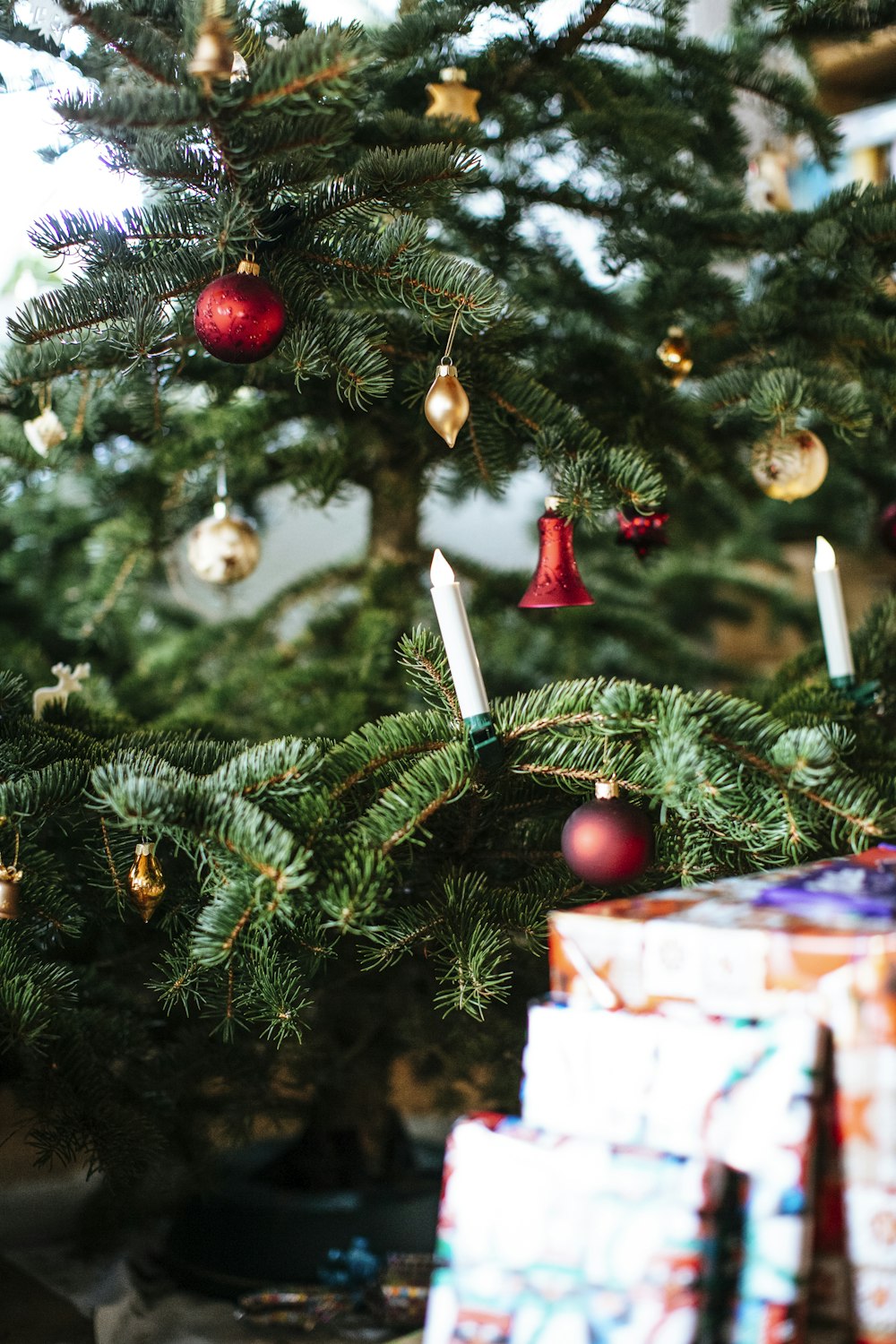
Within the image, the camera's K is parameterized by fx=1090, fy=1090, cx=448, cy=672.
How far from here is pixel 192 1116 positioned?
2.55ft

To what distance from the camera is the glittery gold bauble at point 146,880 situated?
0.54m

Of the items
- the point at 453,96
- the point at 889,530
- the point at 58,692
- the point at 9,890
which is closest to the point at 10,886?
the point at 9,890

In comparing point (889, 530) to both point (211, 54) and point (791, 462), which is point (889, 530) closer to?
point (791, 462)

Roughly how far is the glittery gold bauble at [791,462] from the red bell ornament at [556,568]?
0.19 meters

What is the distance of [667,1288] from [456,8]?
0.72 metres

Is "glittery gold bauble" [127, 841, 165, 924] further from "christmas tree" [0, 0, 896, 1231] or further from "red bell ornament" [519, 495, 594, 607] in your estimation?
"red bell ornament" [519, 495, 594, 607]

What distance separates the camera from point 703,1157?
39 cm

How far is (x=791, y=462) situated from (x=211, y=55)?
0.48 meters

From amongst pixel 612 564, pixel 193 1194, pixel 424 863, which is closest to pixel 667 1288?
pixel 424 863

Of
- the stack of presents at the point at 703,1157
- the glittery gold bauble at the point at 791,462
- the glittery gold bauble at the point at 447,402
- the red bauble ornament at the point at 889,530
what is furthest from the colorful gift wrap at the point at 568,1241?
the red bauble ornament at the point at 889,530

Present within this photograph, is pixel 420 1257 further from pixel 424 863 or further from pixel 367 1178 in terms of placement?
pixel 424 863

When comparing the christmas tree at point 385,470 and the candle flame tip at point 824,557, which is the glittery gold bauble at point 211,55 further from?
the candle flame tip at point 824,557

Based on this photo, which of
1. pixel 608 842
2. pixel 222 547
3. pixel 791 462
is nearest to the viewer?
pixel 608 842

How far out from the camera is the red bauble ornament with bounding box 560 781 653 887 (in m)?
0.51
